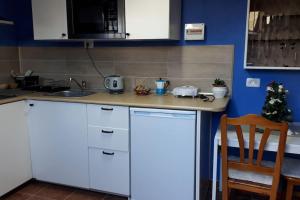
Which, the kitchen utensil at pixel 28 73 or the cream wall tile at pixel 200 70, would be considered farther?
the kitchen utensil at pixel 28 73

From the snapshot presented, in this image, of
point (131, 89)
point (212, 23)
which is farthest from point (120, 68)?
point (212, 23)

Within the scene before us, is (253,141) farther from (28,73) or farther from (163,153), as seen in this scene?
(28,73)

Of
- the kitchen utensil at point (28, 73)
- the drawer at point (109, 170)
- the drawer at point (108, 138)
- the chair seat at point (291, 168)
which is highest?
the kitchen utensil at point (28, 73)

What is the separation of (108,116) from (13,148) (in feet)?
3.11

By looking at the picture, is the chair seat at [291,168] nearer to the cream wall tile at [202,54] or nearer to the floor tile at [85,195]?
the cream wall tile at [202,54]

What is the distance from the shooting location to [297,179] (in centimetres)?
206

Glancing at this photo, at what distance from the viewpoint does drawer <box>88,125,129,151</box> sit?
245 centimetres

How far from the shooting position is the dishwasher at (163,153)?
2.25 m

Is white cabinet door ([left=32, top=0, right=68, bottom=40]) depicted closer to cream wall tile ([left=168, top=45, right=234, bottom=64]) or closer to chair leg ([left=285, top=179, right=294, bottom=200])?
cream wall tile ([left=168, top=45, right=234, bottom=64])

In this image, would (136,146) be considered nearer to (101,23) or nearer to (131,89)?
(131,89)

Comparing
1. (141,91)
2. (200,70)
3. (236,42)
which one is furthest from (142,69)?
(236,42)

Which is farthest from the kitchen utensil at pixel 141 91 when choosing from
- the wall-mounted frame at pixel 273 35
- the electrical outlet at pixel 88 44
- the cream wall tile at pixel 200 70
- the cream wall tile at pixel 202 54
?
the wall-mounted frame at pixel 273 35

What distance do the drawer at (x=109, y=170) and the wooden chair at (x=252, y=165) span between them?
85 centimetres

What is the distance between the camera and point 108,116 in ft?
8.07
